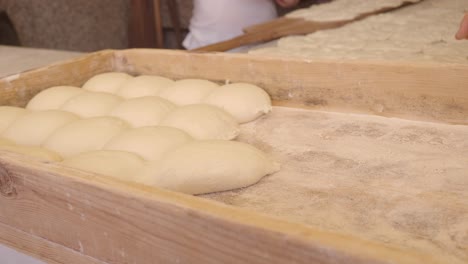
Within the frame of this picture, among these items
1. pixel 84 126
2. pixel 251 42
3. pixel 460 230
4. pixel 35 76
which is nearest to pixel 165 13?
pixel 251 42

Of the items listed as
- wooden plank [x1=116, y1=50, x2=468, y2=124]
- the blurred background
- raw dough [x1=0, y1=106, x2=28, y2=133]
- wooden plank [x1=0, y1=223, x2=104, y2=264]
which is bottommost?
the blurred background

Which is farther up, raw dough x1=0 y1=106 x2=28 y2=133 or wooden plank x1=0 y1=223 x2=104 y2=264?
A: raw dough x1=0 y1=106 x2=28 y2=133

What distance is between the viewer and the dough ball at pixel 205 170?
1.19m

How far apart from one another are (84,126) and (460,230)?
1040mm

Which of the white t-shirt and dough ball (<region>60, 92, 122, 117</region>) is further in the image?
the white t-shirt

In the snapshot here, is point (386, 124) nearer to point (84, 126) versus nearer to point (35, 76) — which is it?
point (84, 126)

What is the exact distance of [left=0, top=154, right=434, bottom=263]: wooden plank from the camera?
682mm

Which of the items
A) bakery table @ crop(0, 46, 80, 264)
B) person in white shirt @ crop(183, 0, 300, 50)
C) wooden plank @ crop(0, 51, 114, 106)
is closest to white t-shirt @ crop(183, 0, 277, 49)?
person in white shirt @ crop(183, 0, 300, 50)

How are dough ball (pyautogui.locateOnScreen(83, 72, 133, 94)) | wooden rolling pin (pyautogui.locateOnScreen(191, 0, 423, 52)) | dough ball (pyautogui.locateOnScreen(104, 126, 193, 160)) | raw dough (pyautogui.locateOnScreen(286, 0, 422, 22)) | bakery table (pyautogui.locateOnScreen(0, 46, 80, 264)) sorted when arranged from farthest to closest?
raw dough (pyautogui.locateOnScreen(286, 0, 422, 22)), wooden rolling pin (pyautogui.locateOnScreen(191, 0, 423, 52)), bakery table (pyautogui.locateOnScreen(0, 46, 80, 264)), dough ball (pyautogui.locateOnScreen(83, 72, 133, 94)), dough ball (pyautogui.locateOnScreen(104, 126, 193, 160))

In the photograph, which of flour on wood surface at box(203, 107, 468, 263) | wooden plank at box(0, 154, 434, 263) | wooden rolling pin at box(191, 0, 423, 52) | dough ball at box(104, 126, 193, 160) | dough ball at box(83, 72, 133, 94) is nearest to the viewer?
wooden plank at box(0, 154, 434, 263)

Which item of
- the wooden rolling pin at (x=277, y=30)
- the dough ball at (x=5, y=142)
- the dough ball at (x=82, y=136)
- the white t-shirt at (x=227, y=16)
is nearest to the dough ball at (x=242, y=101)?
the dough ball at (x=82, y=136)

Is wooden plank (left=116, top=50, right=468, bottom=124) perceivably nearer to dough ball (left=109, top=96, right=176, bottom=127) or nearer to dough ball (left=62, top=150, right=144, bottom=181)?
dough ball (left=109, top=96, right=176, bottom=127)

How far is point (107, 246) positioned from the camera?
0.94m

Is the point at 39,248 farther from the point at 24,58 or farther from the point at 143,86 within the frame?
the point at 24,58
